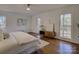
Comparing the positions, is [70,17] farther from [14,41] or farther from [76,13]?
[14,41]

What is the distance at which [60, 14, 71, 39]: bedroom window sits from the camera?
171 centimetres

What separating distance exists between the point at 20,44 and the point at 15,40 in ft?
0.35

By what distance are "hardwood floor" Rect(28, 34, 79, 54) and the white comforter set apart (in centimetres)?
31

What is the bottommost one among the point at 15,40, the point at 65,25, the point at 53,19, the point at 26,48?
the point at 26,48

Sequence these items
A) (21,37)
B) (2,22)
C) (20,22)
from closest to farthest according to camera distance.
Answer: (2,22) < (21,37) < (20,22)

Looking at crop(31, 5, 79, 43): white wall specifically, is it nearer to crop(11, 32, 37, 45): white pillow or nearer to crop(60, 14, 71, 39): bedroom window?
crop(60, 14, 71, 39): bedroom window

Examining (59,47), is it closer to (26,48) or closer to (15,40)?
(26,48)

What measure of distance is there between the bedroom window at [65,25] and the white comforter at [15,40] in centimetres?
56

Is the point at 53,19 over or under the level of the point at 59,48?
over

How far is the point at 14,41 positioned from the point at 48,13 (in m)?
0.79

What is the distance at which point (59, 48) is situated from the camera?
156 centimetres

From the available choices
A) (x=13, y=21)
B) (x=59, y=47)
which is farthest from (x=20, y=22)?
(x=59, y=47)

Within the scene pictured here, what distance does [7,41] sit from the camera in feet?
4.81

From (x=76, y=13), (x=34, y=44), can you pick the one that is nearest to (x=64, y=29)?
(x=76, y=13)
